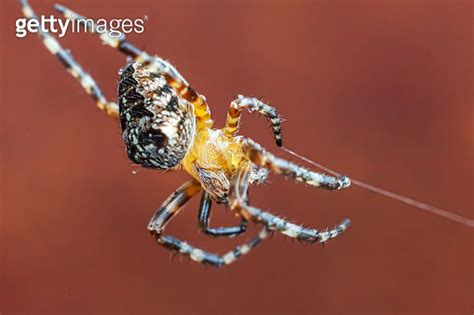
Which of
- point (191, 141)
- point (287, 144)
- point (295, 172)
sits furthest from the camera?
point (287, 144)

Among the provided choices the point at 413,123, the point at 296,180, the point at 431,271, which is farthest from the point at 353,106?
the point at 296,180

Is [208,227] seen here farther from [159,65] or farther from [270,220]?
[159,65]

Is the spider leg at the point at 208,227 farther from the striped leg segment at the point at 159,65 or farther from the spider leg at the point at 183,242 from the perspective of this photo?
the striped leg segment at the point at 159,65

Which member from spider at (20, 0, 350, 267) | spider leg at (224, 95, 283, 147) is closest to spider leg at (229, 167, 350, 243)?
spider at (20, 0, 350, 267)

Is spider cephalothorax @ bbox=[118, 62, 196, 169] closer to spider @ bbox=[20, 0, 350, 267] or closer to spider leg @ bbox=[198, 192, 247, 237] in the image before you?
spider @ bbox=[20, 0, 350, 267]

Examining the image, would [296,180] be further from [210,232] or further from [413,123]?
[413,123]

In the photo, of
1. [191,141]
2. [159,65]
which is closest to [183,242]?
[191,141]
